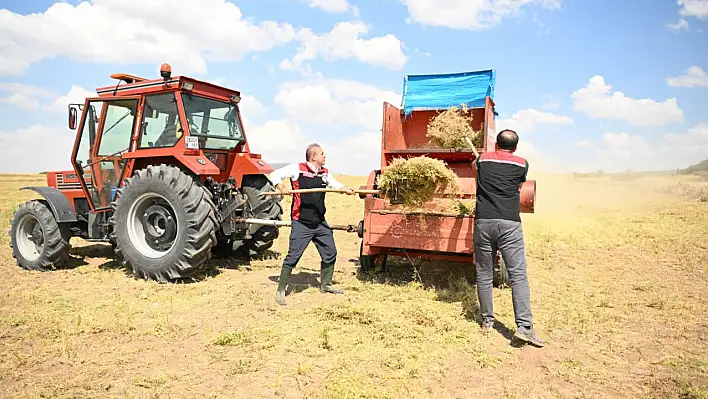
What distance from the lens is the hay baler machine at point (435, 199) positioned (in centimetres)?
548

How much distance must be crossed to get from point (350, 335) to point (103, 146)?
4.93m

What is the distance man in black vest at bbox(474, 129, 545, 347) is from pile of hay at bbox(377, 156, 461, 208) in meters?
0.80

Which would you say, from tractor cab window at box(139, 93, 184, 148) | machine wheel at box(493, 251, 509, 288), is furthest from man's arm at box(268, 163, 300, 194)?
machine wheel at box(493, 251, 509, 288)

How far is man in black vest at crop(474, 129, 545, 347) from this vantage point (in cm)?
445

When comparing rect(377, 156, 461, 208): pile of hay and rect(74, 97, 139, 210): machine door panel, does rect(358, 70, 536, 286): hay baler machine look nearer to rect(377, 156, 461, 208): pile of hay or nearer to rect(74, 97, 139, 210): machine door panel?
rect(377, 156, 461, 208): pile of hay

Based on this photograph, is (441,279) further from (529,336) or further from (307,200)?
(529,336)

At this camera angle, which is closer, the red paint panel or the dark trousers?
the red paint panel

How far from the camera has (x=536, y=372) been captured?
12.1ft

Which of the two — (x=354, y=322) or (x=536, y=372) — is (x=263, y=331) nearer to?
(x=354, y=322)

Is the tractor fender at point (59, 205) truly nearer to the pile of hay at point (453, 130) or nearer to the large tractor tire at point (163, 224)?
the large tractor tire at point (163, 224)

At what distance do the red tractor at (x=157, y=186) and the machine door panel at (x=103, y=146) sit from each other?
14mm

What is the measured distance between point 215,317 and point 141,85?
358cm

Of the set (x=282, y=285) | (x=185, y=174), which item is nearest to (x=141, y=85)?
(x=185, y=174)

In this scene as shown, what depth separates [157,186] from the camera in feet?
20.4
